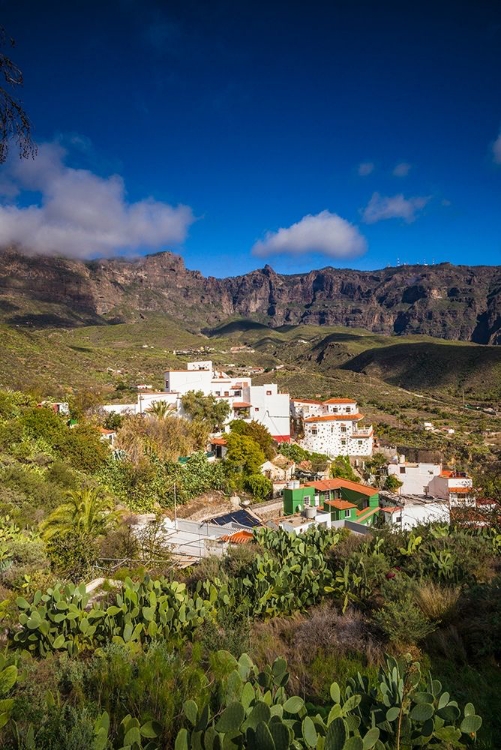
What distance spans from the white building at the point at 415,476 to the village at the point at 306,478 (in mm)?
63

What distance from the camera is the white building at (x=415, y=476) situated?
27438 millimetres

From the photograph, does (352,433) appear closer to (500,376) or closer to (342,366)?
(500,376)

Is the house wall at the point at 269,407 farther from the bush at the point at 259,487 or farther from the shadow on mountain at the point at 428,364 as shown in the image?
the shadow on mountain at the point at 428,364

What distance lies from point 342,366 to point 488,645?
367ft

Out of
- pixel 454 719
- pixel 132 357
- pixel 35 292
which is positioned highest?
pixel 35 292

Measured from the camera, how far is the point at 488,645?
382 cm

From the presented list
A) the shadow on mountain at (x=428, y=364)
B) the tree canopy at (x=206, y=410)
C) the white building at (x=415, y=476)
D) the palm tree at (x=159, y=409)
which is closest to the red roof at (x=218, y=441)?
the tree canopy at (x=206, y=410)

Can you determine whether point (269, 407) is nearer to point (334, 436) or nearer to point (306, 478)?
point (334, 436)

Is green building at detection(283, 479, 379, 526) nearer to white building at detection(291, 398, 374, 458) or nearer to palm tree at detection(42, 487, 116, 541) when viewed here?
palm tree at detection(42, 487, 116, 541)

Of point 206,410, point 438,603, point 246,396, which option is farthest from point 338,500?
point 438,603

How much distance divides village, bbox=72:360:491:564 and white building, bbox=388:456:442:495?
6 centimetres

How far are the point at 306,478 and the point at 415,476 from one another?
8015 millimetres

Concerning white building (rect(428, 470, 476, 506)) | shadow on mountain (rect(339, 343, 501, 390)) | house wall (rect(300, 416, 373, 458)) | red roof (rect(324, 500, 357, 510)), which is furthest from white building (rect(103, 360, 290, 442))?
shadow on mountain (rect(339, 343, 501, 390))

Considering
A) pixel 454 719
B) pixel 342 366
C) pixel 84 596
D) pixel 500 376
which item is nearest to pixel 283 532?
pixel 84 596
